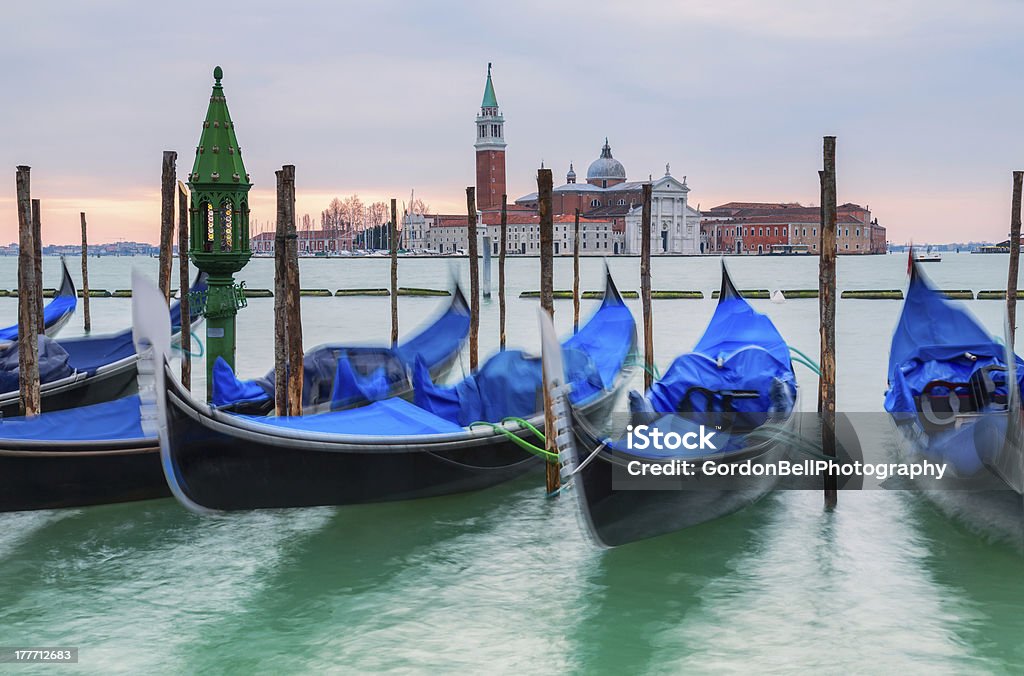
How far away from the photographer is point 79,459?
14.1 feet

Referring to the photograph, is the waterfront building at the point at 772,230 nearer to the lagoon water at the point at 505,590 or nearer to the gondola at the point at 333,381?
the gondola at the point at 333,381

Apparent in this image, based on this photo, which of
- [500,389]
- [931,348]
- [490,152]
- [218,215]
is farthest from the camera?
[490,152]

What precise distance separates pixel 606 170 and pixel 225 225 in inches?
2387

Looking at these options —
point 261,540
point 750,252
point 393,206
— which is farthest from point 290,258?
point 750,252

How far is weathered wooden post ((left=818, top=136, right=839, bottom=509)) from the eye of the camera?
15.3 ft

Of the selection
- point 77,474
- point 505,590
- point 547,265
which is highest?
point 547,265

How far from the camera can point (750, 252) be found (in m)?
64.4

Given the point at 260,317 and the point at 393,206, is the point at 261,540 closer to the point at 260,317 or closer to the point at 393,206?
the point at 393,206

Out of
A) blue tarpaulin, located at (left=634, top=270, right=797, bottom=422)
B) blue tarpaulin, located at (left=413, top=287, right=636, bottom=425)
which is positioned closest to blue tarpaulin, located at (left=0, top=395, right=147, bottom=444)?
blue tarpaulin, located at (left=413, top=287, right=636, bottom=425)

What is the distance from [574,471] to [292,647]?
1114mm

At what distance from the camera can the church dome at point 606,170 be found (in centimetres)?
6538

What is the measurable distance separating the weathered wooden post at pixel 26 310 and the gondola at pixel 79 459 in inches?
22.5

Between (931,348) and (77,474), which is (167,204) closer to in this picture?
(77,474)

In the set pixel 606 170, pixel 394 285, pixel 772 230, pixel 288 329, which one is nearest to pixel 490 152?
pixel 606 170
